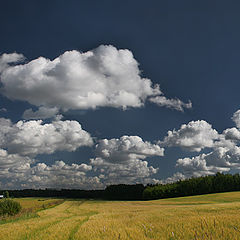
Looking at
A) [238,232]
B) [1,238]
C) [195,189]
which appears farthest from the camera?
[195,189]

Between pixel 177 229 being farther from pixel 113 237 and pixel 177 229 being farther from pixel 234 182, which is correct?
pixel 234 182

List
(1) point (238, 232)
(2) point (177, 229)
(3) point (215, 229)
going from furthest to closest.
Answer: (2) point (177, 229) < (3) point (215, 229) < (1) point (238, 232)

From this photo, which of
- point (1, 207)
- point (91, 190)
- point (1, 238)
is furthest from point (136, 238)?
point (91, 190)

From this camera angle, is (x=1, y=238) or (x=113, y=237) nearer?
(x=113, y=237)

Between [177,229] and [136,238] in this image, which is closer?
[136,238]

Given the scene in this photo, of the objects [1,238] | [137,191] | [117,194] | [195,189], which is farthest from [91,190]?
[1,238]

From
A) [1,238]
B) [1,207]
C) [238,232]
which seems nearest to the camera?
[238,232]

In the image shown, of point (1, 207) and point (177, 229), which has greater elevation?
point (177, 229)

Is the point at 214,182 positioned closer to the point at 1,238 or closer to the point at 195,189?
the point at 195,189

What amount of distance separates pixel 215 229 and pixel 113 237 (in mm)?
4849

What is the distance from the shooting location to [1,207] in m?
48.7

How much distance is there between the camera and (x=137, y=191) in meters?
168

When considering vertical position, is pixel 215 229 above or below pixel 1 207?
above

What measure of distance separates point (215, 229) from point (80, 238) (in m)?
6.77
